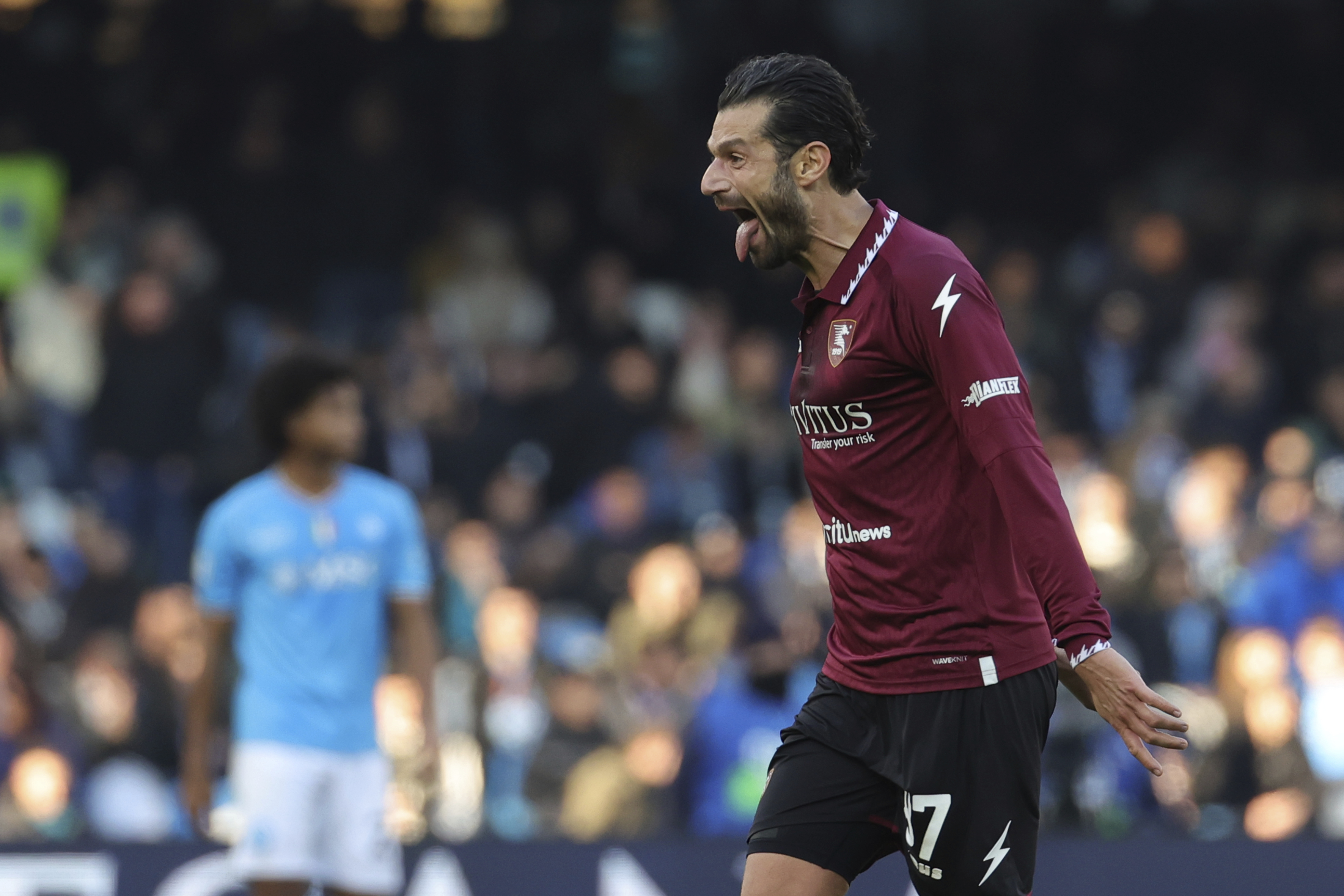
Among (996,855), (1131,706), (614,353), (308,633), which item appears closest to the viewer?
(1131,706)

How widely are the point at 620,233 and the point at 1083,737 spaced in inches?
233

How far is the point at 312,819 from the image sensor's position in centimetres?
586

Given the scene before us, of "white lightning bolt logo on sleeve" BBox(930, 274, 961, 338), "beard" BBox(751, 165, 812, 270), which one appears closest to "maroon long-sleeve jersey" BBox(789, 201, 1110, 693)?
"white lightning bolt logo on sleeve" BBox(930, 274, 961, 338)

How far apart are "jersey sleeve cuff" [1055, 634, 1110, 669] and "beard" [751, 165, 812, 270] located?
102 centimetres

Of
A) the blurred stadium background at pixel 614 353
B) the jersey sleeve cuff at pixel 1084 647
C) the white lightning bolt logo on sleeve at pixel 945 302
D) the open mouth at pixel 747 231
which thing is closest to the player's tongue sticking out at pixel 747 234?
the open mouth at pixel 747 231

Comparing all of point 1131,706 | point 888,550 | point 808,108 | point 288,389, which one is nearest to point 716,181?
point 808,108

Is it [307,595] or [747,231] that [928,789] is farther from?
[307,595]

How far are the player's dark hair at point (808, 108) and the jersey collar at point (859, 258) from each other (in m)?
0.09

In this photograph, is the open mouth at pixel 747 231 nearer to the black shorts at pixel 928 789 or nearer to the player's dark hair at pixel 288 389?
the black shorts at pixel 928 789

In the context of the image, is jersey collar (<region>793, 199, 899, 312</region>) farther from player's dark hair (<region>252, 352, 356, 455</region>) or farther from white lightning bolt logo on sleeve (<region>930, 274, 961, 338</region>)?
player's dark hair (<region>252, 352, 356, 455</region>)

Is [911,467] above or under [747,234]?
under

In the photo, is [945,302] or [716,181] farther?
[716,181]

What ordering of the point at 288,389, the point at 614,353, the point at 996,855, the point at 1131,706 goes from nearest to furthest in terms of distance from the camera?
the point at 1131,706, the point at 996,855, the point at 288,389, the point at 614,353

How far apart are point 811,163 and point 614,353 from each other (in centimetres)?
773
